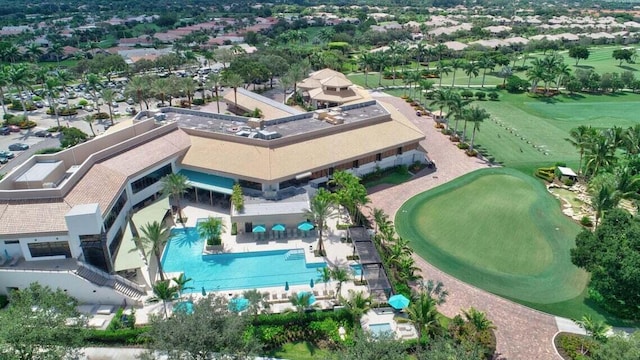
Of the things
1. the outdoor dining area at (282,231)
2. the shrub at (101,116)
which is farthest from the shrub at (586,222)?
the shrub at (101,116)

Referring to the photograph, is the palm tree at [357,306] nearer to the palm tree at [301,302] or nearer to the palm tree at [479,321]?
the palm tree at [301,302]

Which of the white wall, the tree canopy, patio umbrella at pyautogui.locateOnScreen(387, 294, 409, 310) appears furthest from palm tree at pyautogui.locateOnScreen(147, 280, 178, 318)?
the tree canopy

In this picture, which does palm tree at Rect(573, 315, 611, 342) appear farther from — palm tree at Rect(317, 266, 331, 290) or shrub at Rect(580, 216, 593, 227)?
shrub at Rect(580, 216, 593, 227)

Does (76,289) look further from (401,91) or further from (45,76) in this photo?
(401,91)

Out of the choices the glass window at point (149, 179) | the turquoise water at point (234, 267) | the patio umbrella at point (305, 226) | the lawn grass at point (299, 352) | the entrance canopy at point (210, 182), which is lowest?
the lawn grass at point (299, 352)

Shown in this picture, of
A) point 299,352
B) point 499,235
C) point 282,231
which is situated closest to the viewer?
point 299,352

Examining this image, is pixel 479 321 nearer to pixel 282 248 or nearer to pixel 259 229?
pixel 282 248

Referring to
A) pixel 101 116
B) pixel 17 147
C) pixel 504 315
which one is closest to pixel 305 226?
pixel 504 315
